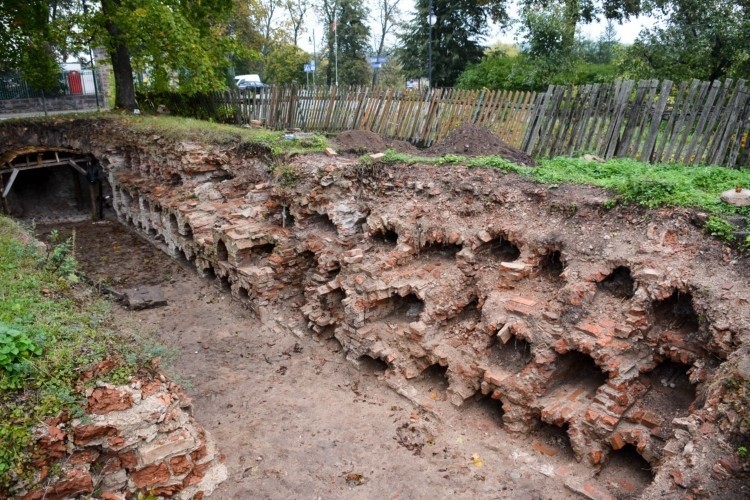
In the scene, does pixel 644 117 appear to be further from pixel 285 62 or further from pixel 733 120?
pixel 285 62

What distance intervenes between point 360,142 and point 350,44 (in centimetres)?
2515

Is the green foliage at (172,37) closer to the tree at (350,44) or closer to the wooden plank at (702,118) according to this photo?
the wooden plank at (702,118)

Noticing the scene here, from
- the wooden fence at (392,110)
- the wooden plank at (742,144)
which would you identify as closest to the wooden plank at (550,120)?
the wooden fence at (392,110)

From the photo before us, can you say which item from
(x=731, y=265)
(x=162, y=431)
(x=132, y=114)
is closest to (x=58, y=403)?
(x=162, y=431)

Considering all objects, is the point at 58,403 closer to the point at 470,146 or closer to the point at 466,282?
the point at 466,282

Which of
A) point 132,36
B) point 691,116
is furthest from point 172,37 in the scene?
point 691,116

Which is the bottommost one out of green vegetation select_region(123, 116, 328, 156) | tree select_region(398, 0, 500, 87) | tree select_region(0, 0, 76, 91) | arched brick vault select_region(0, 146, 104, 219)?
arched brick vault select_region(0, 146, 104, 219)

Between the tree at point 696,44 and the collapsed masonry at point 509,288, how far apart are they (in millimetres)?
9484

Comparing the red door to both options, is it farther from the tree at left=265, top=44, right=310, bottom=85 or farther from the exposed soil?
the exposed soil

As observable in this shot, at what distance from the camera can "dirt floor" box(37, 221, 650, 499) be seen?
604cm

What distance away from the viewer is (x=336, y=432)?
7031 millimetres

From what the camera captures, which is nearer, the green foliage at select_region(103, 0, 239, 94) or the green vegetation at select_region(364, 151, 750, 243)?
the green vegetation at select_region(364, 151, 750, 243)

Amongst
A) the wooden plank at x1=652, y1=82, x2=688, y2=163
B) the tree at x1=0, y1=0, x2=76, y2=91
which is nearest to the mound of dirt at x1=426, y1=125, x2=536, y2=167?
the wooden plank at x1=652, y1=82, x2=688, y2=163

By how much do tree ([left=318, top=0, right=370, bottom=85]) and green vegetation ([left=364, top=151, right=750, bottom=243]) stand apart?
2580cm
